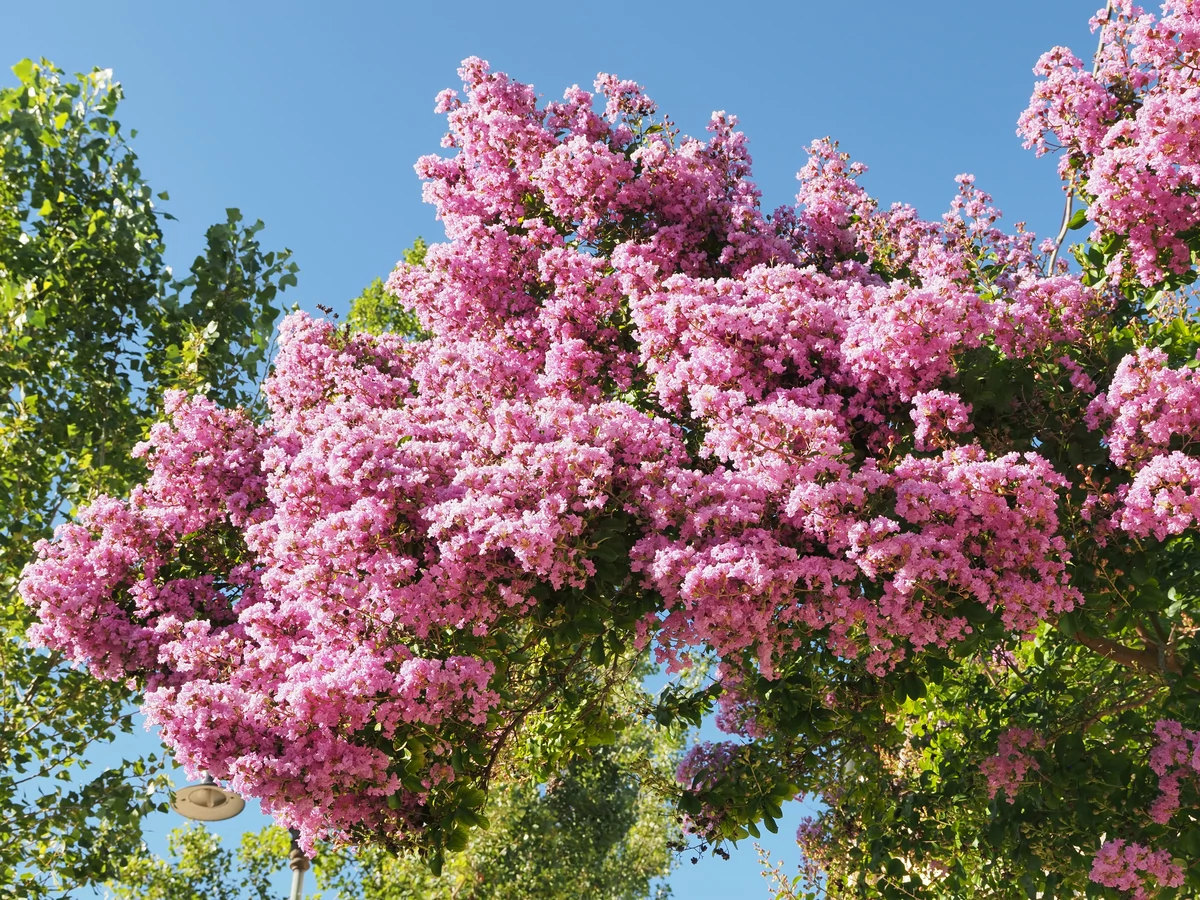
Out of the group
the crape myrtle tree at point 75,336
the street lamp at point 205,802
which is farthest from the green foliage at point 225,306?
the street lamp at point 205,802

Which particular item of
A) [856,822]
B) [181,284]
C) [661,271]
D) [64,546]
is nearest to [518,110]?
[661,271]

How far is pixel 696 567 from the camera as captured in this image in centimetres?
626

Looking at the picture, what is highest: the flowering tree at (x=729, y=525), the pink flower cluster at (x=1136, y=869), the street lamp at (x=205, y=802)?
the street lamp at (x=205, y=802)

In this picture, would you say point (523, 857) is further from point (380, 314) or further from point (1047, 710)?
point (1047, 710)

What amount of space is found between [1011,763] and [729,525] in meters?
3.39

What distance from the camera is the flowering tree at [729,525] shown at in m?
6.57

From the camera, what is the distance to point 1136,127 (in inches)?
336

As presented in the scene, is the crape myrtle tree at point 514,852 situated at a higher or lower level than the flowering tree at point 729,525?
higher

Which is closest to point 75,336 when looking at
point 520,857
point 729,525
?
point 729,525

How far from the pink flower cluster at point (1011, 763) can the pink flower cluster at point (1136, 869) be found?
2.49 feet

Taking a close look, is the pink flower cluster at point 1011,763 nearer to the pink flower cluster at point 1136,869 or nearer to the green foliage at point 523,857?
the pink flower cluster at point 1136,869

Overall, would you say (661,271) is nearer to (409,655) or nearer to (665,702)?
(665,702)

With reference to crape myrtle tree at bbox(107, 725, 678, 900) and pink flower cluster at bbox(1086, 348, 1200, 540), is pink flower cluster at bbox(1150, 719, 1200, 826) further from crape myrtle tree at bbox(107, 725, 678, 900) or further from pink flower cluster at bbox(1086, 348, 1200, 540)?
crape myrtle tree at bbox(107, 725, 678, 900)

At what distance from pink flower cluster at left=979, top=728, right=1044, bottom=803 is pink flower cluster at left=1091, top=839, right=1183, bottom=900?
760 millimetres
